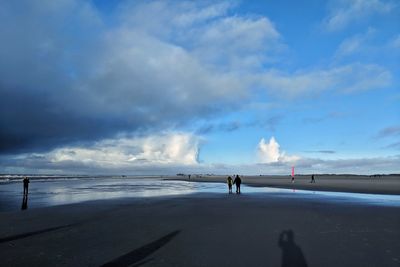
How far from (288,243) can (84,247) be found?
6790 millimetres

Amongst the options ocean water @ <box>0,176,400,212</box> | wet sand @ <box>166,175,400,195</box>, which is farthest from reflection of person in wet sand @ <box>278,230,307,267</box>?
wet sand @ <box>166,175,400,195</box>

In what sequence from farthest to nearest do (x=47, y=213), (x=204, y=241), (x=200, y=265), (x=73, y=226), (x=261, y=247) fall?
1. (x=47, y=213)
2. (x=73, y=226)
3. (x=204, y=241)
4. (x=261, y=247)
5. (x=200, y=265)

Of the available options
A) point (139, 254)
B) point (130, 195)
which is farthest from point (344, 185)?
point (139, 254)

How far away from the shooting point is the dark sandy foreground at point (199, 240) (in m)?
9.44

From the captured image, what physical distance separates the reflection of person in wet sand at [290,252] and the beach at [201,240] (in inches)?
1.1

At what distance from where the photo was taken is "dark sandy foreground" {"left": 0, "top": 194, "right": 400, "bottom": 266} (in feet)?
31.0

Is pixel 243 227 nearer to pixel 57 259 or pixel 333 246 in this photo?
pixel 333 246

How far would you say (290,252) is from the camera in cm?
1023

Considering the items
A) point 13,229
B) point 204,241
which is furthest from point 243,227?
point 13,229

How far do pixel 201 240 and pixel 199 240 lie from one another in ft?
0.23

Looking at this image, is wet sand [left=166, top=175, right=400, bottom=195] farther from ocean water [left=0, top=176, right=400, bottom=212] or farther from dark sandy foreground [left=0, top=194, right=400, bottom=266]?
dark sandy foreground [left=0, top=194, right=400, bottom=266]

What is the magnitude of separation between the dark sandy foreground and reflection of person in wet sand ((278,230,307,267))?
30mm

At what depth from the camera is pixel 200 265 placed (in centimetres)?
894

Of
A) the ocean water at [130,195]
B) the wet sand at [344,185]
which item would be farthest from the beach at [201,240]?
the wet sand at [344,185]
